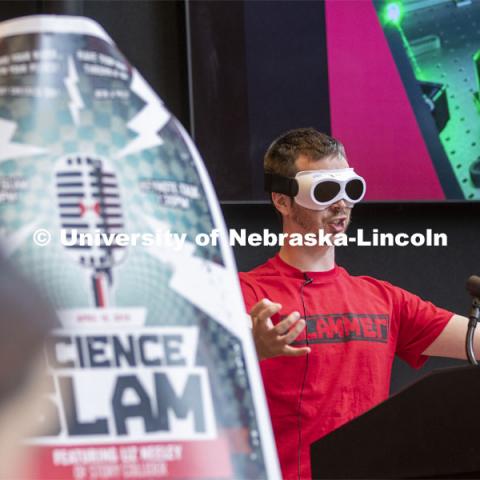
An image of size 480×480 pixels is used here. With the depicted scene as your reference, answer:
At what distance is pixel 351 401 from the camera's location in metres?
1.86

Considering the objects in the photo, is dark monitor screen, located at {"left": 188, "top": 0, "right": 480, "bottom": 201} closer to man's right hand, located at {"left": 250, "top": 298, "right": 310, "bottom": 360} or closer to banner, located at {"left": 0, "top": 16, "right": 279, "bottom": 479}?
man's right hand, located at {"left": 250, "top": 298, "right": 310, "bottom": 360}

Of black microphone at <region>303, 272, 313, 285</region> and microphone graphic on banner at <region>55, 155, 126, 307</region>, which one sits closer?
microphone graphic on banner at <region>55, 155, 126, 307</region>

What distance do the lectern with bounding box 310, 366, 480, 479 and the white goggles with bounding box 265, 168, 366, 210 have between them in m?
0.79

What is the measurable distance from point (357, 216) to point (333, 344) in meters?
0.53

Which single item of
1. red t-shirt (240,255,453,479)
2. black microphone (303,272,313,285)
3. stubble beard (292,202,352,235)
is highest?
stubble beard (292,202,352,235)

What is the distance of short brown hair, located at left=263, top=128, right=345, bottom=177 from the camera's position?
1965 millimetres

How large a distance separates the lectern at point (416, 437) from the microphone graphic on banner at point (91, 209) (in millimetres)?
439

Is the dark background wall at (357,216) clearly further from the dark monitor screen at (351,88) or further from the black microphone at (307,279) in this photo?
the black microphone at (307,279)

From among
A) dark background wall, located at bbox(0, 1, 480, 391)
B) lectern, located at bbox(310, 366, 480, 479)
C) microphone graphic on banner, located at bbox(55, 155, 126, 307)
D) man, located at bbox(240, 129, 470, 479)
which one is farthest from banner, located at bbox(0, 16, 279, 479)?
dark background wall, located at bbox(0, 1, 480, 391)

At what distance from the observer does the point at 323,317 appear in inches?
76.4

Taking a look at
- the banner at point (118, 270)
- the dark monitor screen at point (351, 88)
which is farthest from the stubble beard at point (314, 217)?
the banner at point (118, 270)

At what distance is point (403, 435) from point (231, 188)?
1.26m

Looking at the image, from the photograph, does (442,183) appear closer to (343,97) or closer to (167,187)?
(343,97)

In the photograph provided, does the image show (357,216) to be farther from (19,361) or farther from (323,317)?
(19,361)
